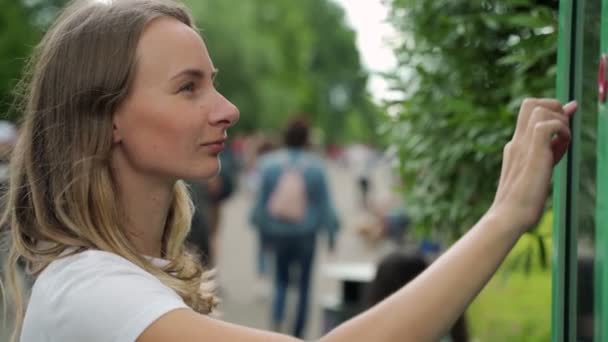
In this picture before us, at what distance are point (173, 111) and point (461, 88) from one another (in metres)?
1.77

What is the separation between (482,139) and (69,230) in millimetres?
1715

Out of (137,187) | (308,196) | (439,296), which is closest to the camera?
(439,296)

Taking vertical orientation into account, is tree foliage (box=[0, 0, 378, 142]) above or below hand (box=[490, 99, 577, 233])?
below

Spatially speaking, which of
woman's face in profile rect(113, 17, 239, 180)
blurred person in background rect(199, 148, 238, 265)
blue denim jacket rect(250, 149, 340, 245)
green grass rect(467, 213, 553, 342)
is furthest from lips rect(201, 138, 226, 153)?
blurred person in background rect(199, 148, 238, 265)

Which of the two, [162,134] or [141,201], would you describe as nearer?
[162,134]

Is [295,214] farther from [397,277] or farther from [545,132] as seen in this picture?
[545,132]

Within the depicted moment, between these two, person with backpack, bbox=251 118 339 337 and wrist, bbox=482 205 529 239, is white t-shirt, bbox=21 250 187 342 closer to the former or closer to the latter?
wrist, bbox=482 205 529 239

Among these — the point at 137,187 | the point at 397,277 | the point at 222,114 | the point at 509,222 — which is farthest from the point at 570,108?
the point at 397,277

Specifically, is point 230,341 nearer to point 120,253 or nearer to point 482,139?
point 120,253

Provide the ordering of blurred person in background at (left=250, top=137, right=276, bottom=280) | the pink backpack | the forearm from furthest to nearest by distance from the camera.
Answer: blurred person in background at (left=250, top=137, right=276, bottom=280)
the pink backpack
the forearm

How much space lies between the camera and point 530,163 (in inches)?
64.2

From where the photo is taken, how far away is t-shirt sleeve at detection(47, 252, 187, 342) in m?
1.63

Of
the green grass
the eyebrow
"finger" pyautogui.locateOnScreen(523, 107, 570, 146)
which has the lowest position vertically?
the green grass

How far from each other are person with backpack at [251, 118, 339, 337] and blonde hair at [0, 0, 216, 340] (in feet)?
22.6
